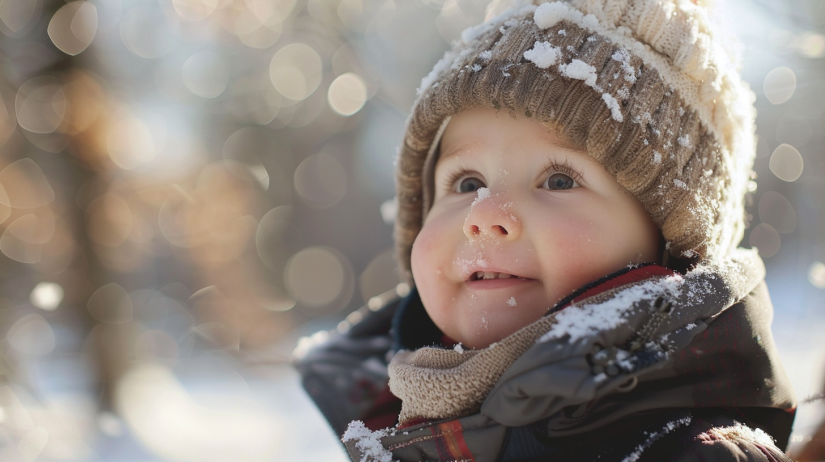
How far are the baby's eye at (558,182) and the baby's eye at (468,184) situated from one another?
0.63 feet

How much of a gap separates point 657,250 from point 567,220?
0.34 meters

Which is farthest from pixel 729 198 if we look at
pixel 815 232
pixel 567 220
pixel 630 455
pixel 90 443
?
pixel 815 232

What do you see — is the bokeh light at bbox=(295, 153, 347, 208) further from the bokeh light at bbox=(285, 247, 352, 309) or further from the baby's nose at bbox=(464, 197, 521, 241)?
the baby's nose at bbox=(464, 197, 521, 241)

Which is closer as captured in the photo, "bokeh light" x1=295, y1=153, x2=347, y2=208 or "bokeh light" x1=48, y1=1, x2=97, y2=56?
"bokeh light" x1=48, y1=1, x2=97, y2=56

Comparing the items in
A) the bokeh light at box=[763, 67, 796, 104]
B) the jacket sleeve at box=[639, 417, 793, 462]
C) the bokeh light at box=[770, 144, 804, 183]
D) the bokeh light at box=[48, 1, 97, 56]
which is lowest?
the jacket sleeve at box=[639, 417, 793, 462]

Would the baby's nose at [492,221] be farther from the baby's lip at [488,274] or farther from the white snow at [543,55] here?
the white snow at [543,55]

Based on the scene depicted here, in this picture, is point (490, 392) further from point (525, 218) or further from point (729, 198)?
point (729, 198)

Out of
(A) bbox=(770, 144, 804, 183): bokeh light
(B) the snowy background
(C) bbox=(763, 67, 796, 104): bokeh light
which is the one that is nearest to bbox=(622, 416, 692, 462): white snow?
(B) the snowy background

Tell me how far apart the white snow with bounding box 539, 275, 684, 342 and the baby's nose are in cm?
22

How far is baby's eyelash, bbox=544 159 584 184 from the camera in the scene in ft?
3.78

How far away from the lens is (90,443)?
2916 millimetres

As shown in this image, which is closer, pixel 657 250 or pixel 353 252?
pixel 657 250

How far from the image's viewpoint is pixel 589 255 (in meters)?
1.08

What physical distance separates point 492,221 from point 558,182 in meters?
0.21
